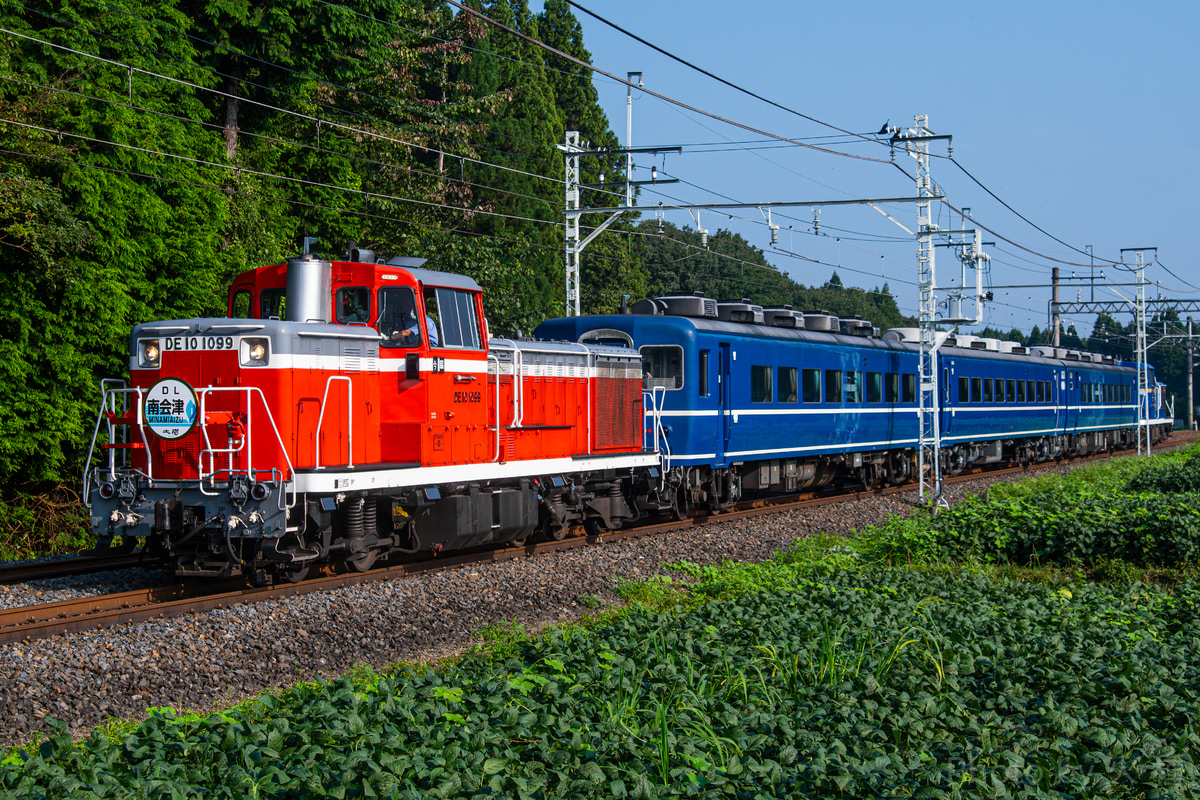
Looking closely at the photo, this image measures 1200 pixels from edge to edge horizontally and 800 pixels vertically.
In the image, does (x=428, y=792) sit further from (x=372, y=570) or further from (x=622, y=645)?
(x=372, y=570)

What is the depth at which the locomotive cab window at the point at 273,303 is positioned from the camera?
1164 centimetres

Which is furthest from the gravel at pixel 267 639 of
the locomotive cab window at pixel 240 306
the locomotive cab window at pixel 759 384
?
the locomotive cab window at pixel 759 384

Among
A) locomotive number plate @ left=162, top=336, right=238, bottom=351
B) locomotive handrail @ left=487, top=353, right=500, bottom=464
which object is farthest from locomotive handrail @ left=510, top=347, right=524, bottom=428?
locomotive number plate @ left=162, top=336, right=238, bottom=351

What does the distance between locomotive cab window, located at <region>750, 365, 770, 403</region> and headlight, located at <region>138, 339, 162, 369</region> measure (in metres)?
11.3

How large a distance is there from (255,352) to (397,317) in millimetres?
1812

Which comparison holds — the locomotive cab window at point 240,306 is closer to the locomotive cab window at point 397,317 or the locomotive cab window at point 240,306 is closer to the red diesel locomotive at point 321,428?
the red diesel locomotive at point 321,428

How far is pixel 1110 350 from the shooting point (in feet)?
353

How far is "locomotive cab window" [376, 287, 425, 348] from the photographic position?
467 inches

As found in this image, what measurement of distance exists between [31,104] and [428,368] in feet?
34.2

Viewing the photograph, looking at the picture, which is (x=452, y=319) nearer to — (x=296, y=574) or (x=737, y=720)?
(x=296, y=574)

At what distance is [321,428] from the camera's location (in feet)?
36.8

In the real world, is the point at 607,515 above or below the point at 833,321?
below

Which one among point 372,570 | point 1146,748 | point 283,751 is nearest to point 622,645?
point 283,751

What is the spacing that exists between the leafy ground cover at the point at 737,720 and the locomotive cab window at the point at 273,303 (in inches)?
215
